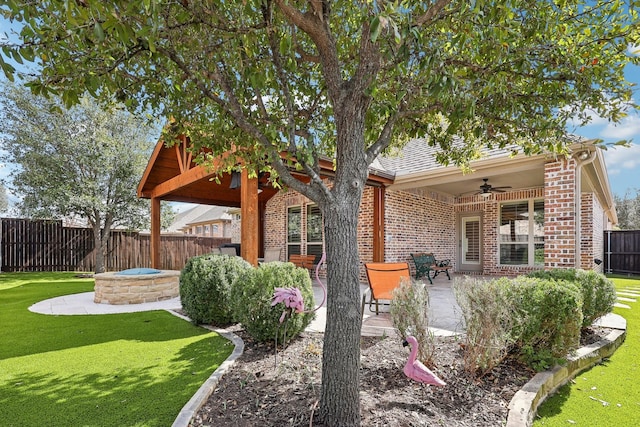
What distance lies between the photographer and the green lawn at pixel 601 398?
8.77ft

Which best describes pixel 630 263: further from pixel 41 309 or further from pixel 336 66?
pixel 41 309

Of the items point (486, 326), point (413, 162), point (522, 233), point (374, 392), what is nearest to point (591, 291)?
point (486, 326)

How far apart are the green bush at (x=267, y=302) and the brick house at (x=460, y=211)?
1.96m

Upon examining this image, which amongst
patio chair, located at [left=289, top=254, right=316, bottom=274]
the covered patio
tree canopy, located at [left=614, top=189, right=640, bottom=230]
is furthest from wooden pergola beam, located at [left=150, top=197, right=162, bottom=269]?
tree canopy, located at [left=614, top=189, right=640, bottom=230]

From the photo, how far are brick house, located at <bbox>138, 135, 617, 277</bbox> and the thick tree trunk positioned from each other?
399 centimetres

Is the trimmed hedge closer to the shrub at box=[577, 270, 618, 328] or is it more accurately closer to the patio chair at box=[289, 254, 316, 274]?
the shrub at box=[577, 270, 618, 328]

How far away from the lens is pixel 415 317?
10.3ft

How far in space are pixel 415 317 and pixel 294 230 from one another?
8873mm

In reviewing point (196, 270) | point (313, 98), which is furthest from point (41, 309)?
point (313, 98)

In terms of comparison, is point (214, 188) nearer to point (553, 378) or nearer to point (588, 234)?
point (553, 378)

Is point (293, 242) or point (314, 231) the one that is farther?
point (293, 242)

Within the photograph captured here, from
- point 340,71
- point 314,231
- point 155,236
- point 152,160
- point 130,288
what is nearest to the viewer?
point 340,71

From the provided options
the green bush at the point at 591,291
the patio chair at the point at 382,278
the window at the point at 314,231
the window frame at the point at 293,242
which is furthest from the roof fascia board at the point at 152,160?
the green bush at the point at 591,291

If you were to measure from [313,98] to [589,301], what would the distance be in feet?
13.6
